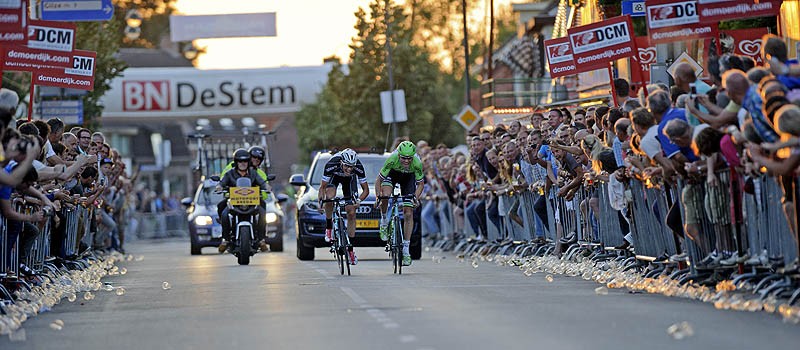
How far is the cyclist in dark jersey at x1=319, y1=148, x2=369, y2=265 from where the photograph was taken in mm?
22719

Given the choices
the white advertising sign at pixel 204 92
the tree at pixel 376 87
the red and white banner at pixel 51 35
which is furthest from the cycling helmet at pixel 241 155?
the white advertising sign at pixel 204 92

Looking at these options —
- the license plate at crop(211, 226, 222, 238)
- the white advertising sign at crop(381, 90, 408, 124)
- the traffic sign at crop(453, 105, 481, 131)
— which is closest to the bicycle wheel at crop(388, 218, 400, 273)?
the license plate at crop(211, 226, 222, 238)

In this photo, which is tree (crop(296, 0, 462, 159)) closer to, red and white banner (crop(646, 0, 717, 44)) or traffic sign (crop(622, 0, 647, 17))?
traffic sign (crop(622, 0, 647, 17))

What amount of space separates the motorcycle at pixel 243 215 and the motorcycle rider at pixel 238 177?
0.07m

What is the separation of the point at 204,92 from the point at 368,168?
3215cm

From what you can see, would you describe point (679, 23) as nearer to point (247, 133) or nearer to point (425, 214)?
point (425, 214)

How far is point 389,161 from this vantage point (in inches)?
887

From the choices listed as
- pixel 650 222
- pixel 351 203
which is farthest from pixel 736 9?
pixel 351 203

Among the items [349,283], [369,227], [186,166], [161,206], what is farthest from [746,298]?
[186,166]

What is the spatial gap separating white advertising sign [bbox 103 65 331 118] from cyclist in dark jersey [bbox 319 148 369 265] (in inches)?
1510

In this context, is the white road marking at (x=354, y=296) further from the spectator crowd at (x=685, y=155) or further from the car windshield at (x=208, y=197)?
the car windshield at (x=208, y=197)

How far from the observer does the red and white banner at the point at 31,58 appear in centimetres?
2342

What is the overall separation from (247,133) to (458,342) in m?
34.0

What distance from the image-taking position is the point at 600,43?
2444 cm
